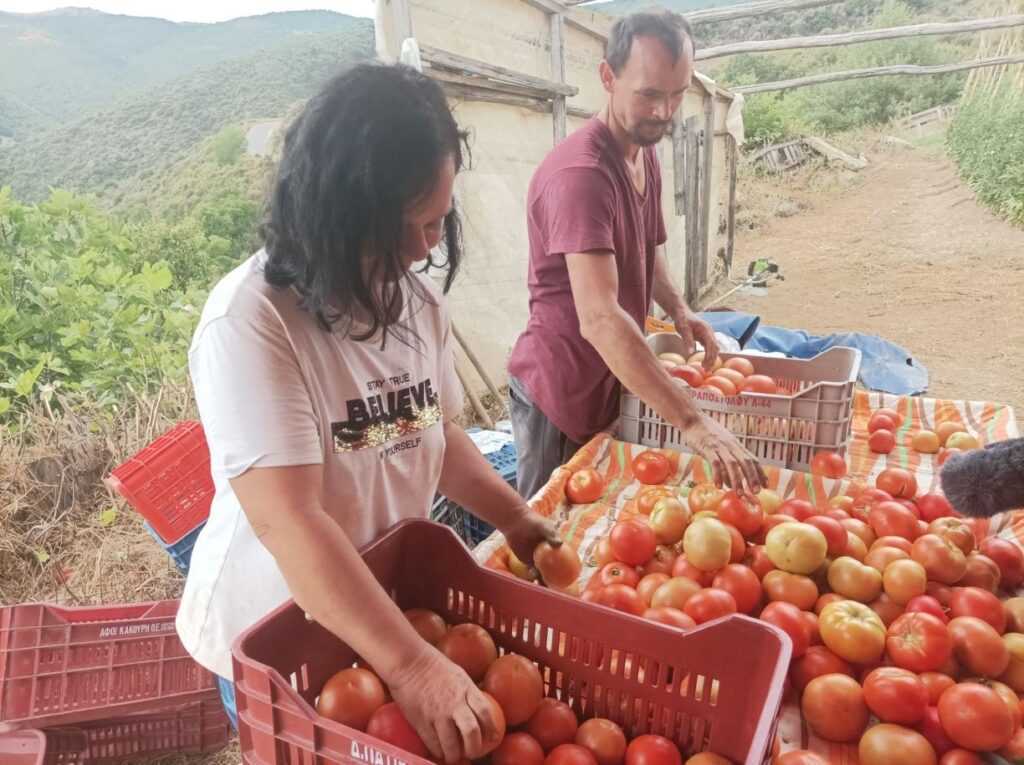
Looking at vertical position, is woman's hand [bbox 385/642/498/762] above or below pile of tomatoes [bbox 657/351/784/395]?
above

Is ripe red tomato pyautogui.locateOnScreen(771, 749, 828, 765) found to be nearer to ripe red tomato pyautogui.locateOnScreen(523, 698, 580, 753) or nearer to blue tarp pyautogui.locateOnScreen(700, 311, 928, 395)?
ripe red tomato pyautogui.locateOnScreen(523, 698, 580, 753)

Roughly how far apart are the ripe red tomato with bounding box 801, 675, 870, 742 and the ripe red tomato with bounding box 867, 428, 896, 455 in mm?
1250

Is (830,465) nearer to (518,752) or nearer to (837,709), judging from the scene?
(837,709)

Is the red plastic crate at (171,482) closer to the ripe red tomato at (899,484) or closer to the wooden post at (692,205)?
the ripe red tomato at (899,484)

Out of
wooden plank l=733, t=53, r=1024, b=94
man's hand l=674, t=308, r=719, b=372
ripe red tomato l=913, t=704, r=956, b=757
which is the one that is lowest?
ripe red tomato l=913, t=704, r=956, b=757

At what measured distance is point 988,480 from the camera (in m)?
1.06

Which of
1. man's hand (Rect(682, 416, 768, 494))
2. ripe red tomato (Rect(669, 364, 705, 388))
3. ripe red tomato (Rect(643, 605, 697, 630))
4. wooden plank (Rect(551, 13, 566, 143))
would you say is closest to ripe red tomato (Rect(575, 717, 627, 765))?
ripe red tomato (Rect(643, 605, 697, 630))

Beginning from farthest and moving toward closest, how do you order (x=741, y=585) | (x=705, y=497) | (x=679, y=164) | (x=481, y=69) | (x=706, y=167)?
(x=706, y=167) < (x=679, y=164) < (x=481, y=69) < (x=705, y=497) < (x=741, y=585)

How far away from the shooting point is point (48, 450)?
333 centimetres

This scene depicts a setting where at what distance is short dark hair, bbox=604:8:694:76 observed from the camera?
193 centimetres

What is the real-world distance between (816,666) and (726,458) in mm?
511

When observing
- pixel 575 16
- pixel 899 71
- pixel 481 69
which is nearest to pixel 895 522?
pixel 481 69

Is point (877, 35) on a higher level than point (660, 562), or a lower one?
higher

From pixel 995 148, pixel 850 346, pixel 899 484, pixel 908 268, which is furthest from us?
pixel 995 148
